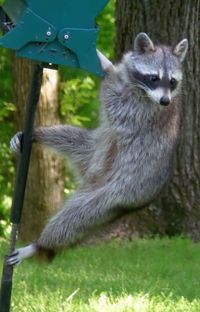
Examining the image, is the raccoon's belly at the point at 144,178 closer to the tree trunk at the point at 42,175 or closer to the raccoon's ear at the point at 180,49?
the raccoon's ear at the point at 180,49

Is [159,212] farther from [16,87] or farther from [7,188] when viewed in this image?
[7,188]

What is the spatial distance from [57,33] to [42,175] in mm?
5714

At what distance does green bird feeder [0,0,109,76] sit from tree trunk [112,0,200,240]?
3204mm

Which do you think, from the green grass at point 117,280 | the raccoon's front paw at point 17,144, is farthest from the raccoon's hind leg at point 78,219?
the raccoon's front paw at point 17,144

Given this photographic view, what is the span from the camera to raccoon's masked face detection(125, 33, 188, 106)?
550 cm

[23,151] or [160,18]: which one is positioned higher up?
[160,18]

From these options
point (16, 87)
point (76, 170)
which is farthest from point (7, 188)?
point (76, 170)

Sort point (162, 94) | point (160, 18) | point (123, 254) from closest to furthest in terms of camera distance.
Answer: point (162, 94)
point (123, 254)
point (160, 18)

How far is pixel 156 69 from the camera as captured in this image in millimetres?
5598

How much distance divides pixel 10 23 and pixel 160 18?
311cm

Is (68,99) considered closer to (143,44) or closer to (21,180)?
(143,44)

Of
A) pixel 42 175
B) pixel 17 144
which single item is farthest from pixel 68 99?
pixel 17 144

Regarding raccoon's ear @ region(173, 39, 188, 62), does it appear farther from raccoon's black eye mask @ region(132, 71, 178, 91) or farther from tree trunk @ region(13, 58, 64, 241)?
tree trunk @ region(13, 58, 64, 241)

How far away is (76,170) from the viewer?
6.15 metres
